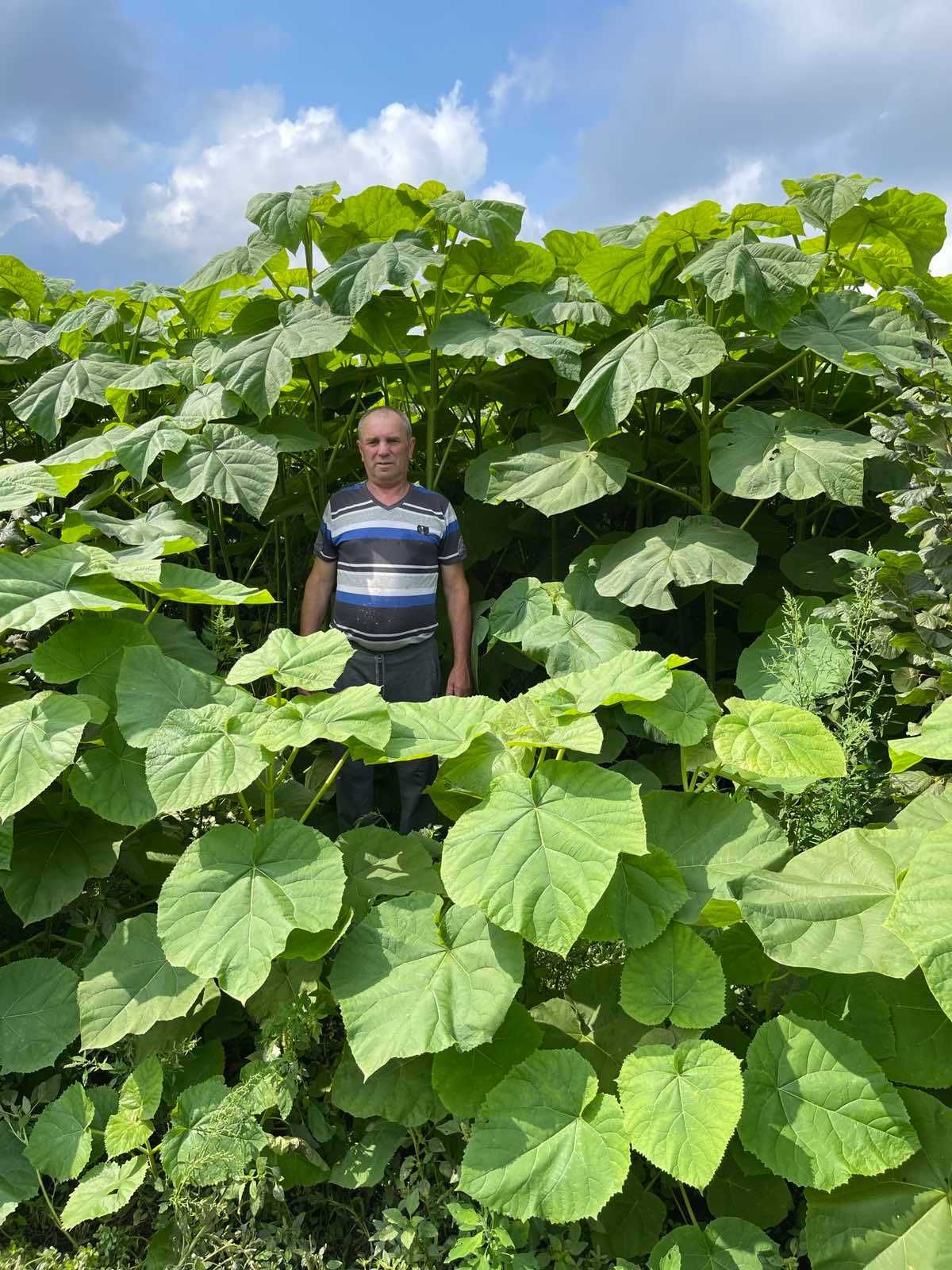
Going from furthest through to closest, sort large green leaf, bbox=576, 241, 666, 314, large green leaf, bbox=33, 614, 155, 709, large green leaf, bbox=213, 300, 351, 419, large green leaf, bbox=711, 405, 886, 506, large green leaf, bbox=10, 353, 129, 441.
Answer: large green leaf, bbox=10, 353, 129, 441
large green leaf, bbox=576, 241, 666, 314
large green leaf, bbox=213, 300, 351, 419
large green leaf, bbox=711, 405, 886, 506
large green leaf, bbox=33, 614, 155, 709

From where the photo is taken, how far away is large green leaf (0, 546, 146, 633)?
2170mm

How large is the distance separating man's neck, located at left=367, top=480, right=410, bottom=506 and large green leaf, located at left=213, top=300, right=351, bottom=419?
16.8 inches

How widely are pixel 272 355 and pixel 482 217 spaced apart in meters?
0.83

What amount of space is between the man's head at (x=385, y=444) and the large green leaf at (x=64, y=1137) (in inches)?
77.5

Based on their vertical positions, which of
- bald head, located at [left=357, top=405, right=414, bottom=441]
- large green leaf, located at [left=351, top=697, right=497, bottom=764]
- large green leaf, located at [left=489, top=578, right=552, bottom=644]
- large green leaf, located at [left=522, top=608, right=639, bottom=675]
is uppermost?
bald head, located at [left=357, top=405, right=414, bottom=441]

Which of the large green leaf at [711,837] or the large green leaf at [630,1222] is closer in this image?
the large green leaf at [630,1222]

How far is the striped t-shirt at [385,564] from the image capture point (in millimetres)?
3205

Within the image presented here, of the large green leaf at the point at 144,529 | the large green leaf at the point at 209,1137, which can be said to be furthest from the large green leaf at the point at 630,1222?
the large green leaf at the point at 144,529

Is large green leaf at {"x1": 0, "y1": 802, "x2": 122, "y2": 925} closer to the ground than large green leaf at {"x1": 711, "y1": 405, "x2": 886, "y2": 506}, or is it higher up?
closer to the ground

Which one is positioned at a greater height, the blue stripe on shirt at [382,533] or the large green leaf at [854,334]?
the large green leaf at [854,334]

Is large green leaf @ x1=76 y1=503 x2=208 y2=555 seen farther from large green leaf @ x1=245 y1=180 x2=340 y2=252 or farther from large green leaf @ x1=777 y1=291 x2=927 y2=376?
large green leaf @ x1=777 y1=291 x2=927 y2=376

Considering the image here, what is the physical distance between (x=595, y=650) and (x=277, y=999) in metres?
1.39

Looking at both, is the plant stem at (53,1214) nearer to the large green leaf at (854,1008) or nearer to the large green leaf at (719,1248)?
the large green leaf at (719,1248)

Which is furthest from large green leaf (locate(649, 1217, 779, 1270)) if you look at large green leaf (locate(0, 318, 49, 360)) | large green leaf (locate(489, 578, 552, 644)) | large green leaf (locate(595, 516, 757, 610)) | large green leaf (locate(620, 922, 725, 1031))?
large green leaf (locate(0, 318, 49, 360))
